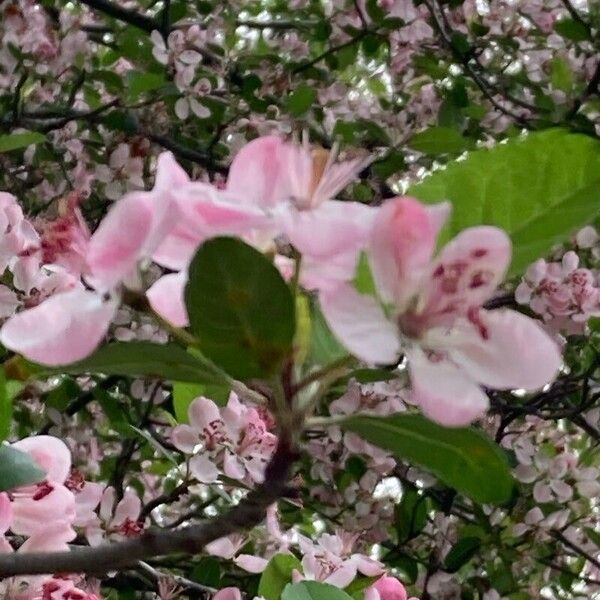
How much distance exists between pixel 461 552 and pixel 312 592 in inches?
34.5

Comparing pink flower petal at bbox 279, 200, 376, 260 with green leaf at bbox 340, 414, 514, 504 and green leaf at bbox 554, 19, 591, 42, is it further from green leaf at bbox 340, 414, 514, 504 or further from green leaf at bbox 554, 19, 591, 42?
green leaf at bbox 554, 19, 591, 42

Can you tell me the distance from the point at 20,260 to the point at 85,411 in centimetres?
86

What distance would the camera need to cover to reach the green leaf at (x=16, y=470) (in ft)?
1.75

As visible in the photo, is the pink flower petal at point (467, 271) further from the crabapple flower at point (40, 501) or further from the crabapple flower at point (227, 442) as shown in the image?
the crabapple flower at point (227, 442)

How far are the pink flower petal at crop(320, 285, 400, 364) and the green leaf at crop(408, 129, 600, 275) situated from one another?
7 cm

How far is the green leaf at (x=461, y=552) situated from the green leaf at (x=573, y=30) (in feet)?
2.81

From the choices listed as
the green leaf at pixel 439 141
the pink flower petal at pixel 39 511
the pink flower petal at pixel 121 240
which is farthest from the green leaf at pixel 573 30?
the pink flower petal at pixel 121 240

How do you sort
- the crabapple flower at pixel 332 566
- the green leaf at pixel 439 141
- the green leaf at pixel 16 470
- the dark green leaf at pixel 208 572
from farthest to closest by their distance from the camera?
the green leaf at pixel 439 141
the dark green leaf at pixel 208 572
the crabapple flower at pixel 332 566
the green leaf at pixel 16 470

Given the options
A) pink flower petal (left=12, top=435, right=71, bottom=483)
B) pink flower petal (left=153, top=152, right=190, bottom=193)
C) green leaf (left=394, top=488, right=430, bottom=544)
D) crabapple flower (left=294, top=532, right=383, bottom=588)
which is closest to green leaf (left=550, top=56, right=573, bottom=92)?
green leaf (left=394, top=488, right=430, bottom=544)

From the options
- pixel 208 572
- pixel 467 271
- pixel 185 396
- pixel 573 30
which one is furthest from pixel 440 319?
pixel 573 30

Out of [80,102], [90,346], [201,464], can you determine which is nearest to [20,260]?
[201,464]

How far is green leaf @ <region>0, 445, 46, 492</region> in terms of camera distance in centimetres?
53

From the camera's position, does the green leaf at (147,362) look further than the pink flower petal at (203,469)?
No

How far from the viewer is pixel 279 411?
0.40 metres
